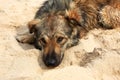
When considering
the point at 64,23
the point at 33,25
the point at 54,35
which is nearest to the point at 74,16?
the point at 64,23

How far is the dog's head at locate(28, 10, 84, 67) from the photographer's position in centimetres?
674

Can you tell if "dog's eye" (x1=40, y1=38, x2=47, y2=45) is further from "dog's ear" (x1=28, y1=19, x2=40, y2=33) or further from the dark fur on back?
the dark fur on back

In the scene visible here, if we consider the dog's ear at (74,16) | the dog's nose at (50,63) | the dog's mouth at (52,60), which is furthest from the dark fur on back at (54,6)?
the dog's nose at (50,63)

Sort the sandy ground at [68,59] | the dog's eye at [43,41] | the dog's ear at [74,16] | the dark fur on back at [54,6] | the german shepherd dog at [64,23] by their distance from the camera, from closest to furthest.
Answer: the sandy ground at [68,59], the german shepherd dog at [64,23], the dog's eye at [43,41], the dog's ear at [74,16], the dark fur on back at [54,6]

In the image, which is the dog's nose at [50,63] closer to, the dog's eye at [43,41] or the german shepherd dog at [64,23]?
the german shepherd dog at [64,23]

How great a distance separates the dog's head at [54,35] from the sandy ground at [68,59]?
0.14 metres

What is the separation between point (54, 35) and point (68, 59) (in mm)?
587

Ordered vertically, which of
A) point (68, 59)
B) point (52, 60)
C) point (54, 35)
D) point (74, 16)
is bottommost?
point (68, 59)

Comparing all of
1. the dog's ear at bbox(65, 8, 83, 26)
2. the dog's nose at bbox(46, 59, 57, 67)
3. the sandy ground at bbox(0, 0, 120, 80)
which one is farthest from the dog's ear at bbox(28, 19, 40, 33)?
the dog's nose at bbox(46, 59, 57, 67)

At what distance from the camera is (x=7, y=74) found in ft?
20.7

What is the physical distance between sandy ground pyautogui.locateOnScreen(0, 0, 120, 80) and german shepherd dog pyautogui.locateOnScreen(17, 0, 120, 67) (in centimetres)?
16

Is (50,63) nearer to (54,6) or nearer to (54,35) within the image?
(54,35)

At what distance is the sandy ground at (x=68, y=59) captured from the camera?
19.9ft

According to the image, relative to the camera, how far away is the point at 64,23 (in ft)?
24.3
